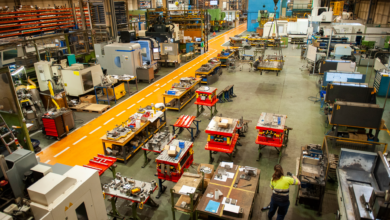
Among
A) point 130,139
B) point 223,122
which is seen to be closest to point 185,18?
point 130,139

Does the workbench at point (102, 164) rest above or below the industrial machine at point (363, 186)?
below

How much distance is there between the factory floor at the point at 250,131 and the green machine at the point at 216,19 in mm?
19793

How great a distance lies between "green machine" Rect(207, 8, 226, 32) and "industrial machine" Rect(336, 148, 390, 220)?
30.5 meters

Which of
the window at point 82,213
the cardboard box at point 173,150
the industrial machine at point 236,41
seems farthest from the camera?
the industrial machine at point 236,41

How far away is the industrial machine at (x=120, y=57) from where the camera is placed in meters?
13.3

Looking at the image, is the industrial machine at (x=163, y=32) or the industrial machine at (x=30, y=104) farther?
the industrial machine at (x=163, y=32)

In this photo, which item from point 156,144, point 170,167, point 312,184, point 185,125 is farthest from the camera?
point 185,125

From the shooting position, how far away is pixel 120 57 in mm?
13500

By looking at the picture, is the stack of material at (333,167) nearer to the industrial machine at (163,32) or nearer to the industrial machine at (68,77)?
the industrial machine at (68,77)

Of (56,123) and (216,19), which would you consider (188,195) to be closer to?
(56,123)

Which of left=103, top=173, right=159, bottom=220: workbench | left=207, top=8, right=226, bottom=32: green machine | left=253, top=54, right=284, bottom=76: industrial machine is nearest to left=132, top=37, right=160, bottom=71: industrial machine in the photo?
left=253, top=54, right=284, bottom=76: industrial machine

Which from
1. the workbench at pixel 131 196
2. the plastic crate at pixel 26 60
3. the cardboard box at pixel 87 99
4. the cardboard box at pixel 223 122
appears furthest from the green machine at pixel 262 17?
the workbench at pixel 131 196

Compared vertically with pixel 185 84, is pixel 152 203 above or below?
below

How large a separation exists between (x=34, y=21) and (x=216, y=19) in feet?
72.1
